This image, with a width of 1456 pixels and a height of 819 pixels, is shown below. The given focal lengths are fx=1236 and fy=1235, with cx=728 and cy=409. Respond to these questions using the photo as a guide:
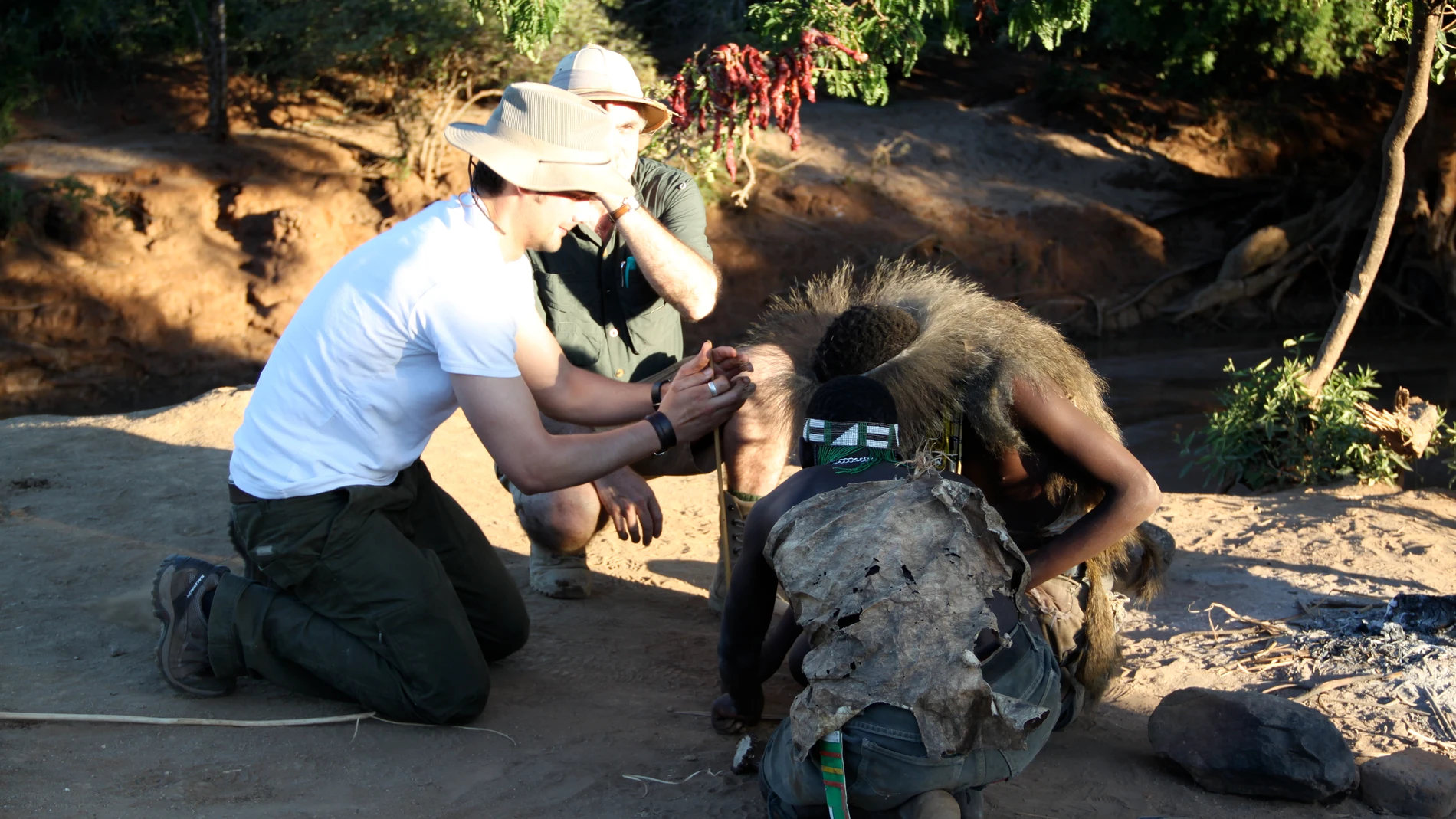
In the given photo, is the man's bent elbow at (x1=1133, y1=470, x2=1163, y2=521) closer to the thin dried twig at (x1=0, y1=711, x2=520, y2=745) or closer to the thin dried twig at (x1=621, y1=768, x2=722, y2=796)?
the thin dried twig at (x1=621, y1=768, x2=722, y2=796)

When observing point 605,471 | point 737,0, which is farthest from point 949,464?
point 737,0

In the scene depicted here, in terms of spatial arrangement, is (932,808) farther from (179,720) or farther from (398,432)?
(179,720)

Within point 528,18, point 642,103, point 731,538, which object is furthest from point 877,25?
point 731,538

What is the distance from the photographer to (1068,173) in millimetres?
14648

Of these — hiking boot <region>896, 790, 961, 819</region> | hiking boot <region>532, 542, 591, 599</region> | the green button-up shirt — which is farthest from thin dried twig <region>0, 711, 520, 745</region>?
the green button-up shirt

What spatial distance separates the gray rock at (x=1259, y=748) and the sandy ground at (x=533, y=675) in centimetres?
5

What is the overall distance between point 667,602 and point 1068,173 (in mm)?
11754

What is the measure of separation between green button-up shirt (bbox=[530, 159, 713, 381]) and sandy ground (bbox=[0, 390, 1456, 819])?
828mm

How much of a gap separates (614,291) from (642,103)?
643mm

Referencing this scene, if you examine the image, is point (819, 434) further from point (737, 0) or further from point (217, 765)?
point (737, 0)

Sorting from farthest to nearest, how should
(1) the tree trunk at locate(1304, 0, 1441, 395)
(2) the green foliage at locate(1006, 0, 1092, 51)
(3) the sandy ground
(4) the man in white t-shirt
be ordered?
(1) the tree trunk at locate(1304, 0, 1441, 395), (2) the green foliage at locate(1006, 0, 1092, 51), (4) the man in white t-shirt, (3) the sandy ground

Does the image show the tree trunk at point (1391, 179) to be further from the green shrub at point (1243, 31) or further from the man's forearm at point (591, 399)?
the green shrub at point (1243, 31)

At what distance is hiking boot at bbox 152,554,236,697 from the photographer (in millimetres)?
3172

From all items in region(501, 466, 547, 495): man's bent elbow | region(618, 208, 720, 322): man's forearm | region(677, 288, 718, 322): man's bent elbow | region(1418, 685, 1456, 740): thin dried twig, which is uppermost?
region(618, 208, 720, 322): man's forearm
